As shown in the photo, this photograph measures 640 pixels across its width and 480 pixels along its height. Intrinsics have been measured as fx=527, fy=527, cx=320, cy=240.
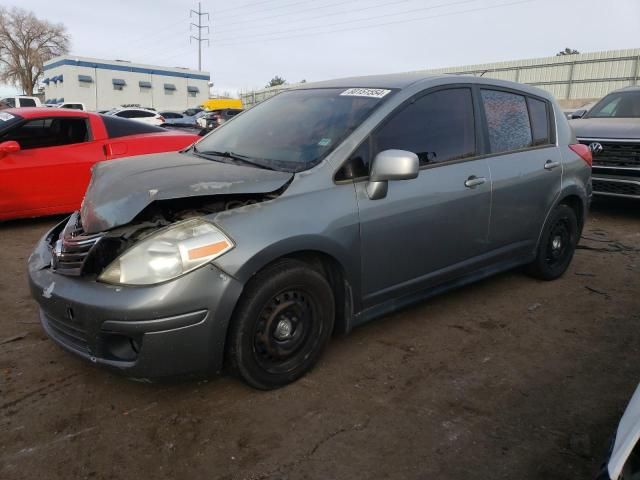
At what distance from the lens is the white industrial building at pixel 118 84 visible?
4553 cm

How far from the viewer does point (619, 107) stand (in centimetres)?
781

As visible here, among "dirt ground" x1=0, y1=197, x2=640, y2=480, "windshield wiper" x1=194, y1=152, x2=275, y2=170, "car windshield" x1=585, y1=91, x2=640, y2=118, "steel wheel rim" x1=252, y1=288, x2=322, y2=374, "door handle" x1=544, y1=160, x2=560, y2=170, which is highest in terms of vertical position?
"car windshield" x1=585, y1=91, x2=640, y2=118

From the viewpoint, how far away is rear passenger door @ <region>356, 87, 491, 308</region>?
9.89 feet

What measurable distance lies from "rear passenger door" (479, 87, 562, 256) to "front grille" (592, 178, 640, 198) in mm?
3004

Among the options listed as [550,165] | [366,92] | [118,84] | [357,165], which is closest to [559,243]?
[550,165]

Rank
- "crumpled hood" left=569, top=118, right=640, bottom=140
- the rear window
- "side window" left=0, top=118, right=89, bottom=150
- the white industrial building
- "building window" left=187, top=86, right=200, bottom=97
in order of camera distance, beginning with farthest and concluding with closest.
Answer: "building window" left=187, top=86, right=200, bottom=97, the white industrial building, "crumpled hood" left=569, top=118, right=640, bottom=140, the rear window, "side window" left=0, top=118, right=89, bottom=150

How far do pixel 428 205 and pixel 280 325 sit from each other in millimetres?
1199

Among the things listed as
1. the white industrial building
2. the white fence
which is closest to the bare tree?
the white industrial building

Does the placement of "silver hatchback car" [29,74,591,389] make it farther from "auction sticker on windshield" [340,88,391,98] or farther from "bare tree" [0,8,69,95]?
"bare tree" [0,8,69,95]

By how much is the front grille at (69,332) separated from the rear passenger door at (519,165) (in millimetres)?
2666

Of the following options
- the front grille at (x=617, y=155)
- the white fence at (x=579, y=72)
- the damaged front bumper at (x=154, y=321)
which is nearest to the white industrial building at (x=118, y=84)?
the white fence at (x=579, y=72)

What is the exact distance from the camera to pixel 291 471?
219cm

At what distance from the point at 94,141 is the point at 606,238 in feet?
19.8

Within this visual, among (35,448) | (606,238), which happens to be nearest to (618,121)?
(606,238)
